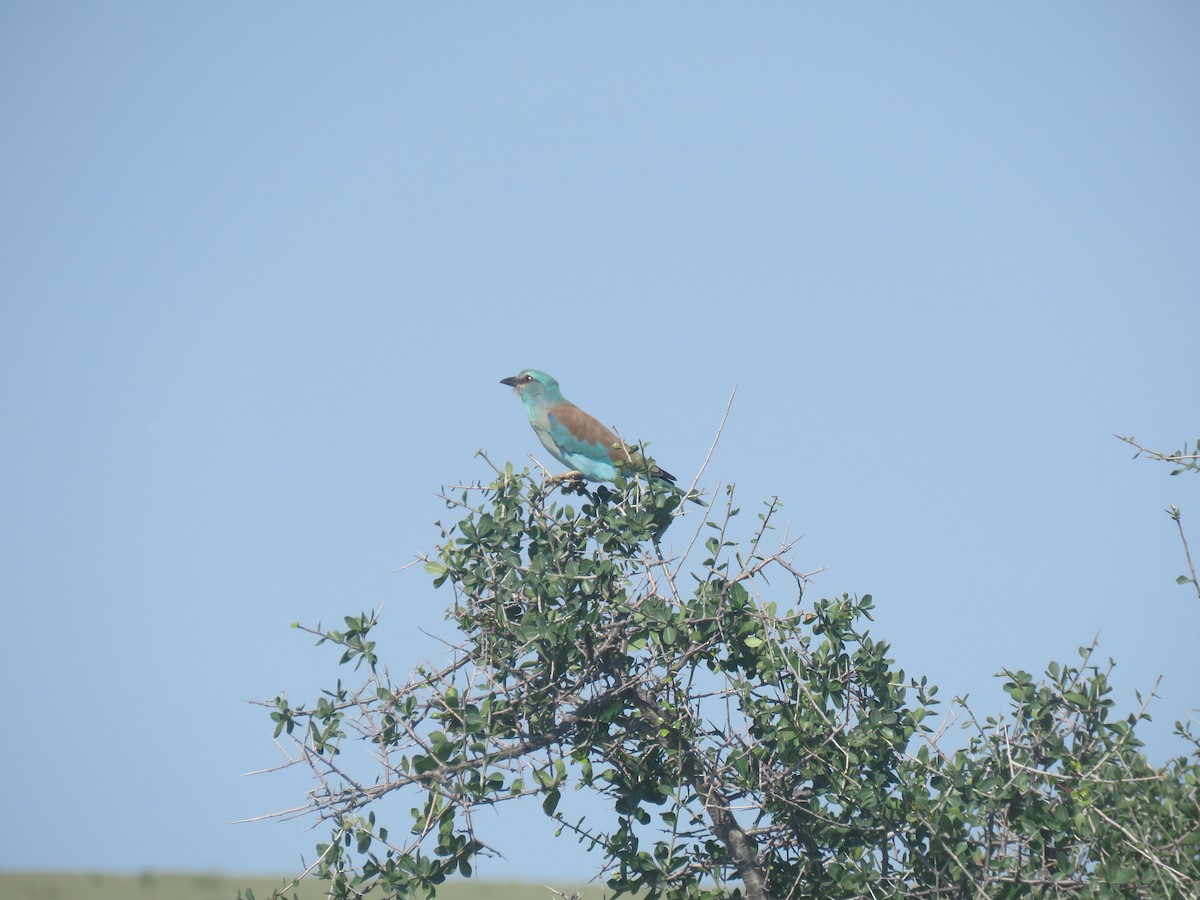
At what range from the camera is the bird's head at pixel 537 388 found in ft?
33.1

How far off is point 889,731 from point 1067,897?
1004mm

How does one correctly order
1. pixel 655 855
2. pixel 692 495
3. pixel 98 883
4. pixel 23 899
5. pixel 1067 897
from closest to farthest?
pixel 1067 897, pixel 655 855, pixel 692 495, pixel 23 899, pixel 98 883

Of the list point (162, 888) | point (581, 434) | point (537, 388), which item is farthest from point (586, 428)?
point (162, 888)

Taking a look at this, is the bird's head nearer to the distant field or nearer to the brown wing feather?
the brown wing feather

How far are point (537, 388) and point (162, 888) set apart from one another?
15.5m

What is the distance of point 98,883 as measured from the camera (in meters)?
21.3

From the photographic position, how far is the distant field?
1988 centimetres

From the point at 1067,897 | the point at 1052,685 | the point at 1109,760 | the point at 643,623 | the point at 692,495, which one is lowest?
the point at 1067,897

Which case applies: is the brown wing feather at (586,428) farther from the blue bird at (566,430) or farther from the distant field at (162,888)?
the distant field at (162,888)

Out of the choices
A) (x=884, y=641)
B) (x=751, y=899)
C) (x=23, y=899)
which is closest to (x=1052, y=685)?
(x=884, y=641)

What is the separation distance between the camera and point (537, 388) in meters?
10.2

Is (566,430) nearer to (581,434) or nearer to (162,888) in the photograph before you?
(581,434)

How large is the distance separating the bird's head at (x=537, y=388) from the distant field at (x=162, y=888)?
1265 centimetres

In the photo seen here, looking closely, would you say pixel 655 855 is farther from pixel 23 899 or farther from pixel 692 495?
pixel 23 899
